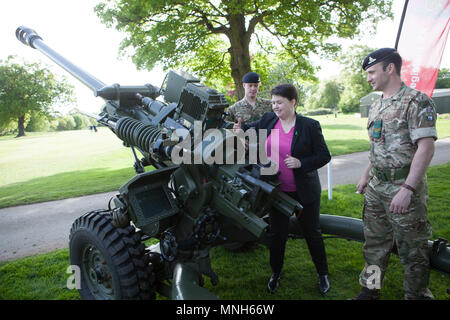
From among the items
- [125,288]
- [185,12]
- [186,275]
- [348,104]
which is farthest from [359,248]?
[348,104]

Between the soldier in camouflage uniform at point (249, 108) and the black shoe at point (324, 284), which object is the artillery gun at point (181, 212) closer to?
the black shoe at point (324, 284)

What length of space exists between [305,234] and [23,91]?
46.9m

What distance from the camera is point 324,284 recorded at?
3.47m

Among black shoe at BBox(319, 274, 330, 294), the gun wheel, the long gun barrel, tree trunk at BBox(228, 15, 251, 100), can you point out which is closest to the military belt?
black shoe at BBox(319, 274, 330, 294)

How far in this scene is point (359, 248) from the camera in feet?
14.5

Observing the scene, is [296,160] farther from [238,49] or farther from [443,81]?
[443,81]

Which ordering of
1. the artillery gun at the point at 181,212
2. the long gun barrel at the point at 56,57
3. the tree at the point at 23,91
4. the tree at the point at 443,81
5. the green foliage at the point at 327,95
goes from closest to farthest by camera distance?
the artillery gun at the point at 181,212 → the long gun barrel at the point at 56,57 → the tree at the point at 23,91 → the tree at the point at 443,81 → the green foliage at the point at 327,95

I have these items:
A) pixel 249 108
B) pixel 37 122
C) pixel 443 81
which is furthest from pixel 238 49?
pixel 443 81

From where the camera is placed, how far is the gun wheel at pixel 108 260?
107 inches

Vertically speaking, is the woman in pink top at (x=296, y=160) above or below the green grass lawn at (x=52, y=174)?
above

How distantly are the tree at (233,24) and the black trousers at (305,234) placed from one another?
28.0 feet

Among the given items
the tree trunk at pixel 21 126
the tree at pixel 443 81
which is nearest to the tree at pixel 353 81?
the tree at pixel 443 81
